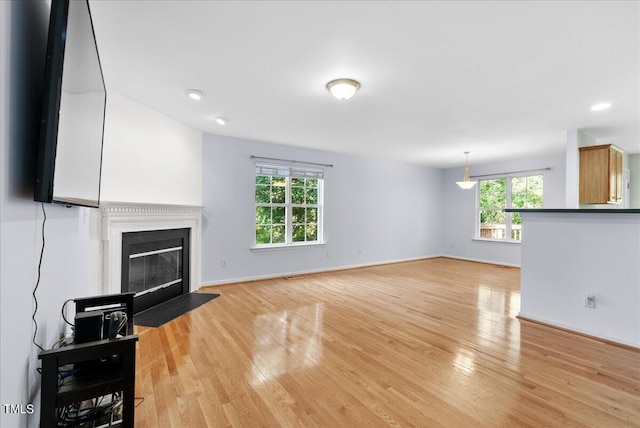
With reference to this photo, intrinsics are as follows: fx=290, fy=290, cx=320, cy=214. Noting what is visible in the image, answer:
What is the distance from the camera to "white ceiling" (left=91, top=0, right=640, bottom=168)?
6.07 feet

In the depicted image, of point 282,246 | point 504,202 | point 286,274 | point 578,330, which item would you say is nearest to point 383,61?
point 578,330

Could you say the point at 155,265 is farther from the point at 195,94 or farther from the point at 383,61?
the point at 383,61

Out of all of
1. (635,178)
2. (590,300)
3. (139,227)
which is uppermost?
(635,178)

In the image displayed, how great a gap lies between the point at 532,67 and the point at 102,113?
3400 millimetres

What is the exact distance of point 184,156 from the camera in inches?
168

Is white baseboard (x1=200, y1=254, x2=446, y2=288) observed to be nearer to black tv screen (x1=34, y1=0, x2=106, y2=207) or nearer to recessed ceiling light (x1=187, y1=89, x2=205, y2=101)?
recessed ceiling light (x1=187, y1=89, x2=205, y2=101)

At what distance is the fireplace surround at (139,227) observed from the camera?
295 centimetres

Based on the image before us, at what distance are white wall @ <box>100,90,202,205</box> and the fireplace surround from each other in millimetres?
175

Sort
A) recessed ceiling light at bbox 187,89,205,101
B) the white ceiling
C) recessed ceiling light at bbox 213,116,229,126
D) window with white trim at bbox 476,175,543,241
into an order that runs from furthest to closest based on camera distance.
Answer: window with white trim at bbox 476,175,543,241
recessed ceiling light at bbox 213,116,229,126
recessed ceiling light at bbox 187,89,205,101
the white ceiling

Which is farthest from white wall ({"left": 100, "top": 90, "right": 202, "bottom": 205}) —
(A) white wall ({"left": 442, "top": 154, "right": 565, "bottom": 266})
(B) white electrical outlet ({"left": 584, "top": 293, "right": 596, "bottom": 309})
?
(A) white wall ({"left": 442, "top": 154, "right": 565, "bottom": 266})

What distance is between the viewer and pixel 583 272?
2979 mm

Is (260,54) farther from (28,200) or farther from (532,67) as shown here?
(532,67)

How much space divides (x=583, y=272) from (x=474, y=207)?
184 inches

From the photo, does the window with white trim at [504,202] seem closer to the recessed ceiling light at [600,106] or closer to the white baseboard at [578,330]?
the recessed ceiling light at [600,106]
